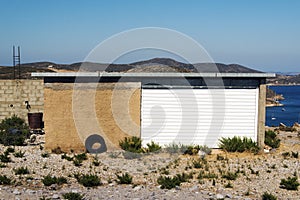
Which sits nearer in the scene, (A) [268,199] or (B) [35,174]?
(A) [268,199]

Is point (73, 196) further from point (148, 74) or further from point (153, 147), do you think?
point (148, 74)

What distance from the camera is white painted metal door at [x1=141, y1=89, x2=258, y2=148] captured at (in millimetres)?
15453

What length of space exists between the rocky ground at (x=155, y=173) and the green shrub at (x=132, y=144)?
15.6 inches

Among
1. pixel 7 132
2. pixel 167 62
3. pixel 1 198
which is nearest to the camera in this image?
pixel 1 198

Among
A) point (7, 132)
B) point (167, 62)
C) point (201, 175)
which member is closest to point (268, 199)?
point (201, 175)

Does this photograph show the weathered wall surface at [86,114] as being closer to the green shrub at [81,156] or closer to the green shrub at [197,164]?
the green shrub at [81,156]

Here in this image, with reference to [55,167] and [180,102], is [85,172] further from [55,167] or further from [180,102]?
[180,102]

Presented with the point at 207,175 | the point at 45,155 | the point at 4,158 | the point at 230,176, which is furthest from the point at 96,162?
the point at 230,176

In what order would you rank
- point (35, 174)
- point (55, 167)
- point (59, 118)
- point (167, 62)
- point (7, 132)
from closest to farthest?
point (35, 174) → point (55, 167) → point (59, 118) → point (7, 132) → point (167, 62)

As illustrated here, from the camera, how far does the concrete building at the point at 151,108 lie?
48.5 ft

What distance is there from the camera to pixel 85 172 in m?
11.8

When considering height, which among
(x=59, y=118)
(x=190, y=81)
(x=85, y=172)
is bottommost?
(x=85, y=172)

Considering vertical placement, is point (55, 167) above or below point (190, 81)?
below

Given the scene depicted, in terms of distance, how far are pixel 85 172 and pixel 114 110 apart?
3649mm
